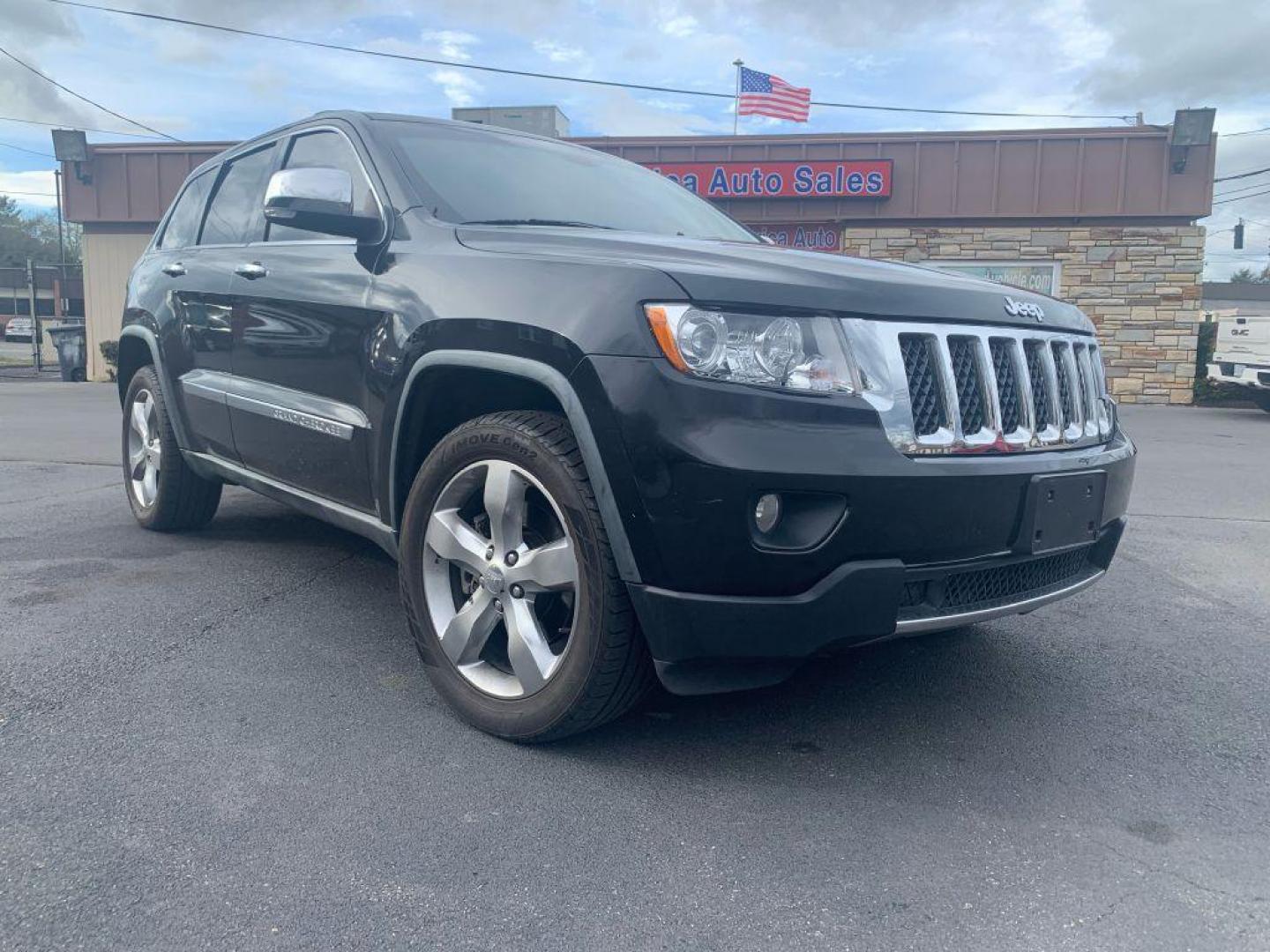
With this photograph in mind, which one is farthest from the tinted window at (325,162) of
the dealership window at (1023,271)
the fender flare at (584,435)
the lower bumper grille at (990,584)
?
the dealership window at (1023,271)

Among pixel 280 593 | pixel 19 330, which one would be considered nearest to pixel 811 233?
pixel 280 593

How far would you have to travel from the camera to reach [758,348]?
93.6 inches

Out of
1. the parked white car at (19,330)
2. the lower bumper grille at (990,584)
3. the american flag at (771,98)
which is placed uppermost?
the american flag at (771,98)

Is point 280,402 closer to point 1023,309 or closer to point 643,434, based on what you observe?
point 643,434

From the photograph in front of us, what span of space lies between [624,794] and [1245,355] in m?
15.5

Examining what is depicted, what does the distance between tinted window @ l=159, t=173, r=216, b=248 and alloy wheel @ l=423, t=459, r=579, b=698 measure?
2775 millimetres

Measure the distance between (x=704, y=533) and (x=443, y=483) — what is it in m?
0.87

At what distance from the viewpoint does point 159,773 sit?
255 centimetres

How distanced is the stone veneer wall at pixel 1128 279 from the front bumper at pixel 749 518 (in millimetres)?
15360

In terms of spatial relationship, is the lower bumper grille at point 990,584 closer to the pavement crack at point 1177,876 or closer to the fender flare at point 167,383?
the pavement crack at point 1177,876

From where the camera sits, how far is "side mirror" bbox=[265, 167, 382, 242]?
10.3 feet

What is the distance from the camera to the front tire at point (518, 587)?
2.50 m

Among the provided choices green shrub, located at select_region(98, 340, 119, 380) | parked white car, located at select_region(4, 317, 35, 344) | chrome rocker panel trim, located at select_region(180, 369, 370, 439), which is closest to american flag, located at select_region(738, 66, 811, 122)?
green shrub, located at select_region(98, 340, 119, 380)

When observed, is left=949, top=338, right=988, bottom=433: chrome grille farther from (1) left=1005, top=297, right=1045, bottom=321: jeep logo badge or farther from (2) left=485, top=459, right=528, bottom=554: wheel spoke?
(2) left=485, top=459, right=528, bottom=554: wheel spoke
